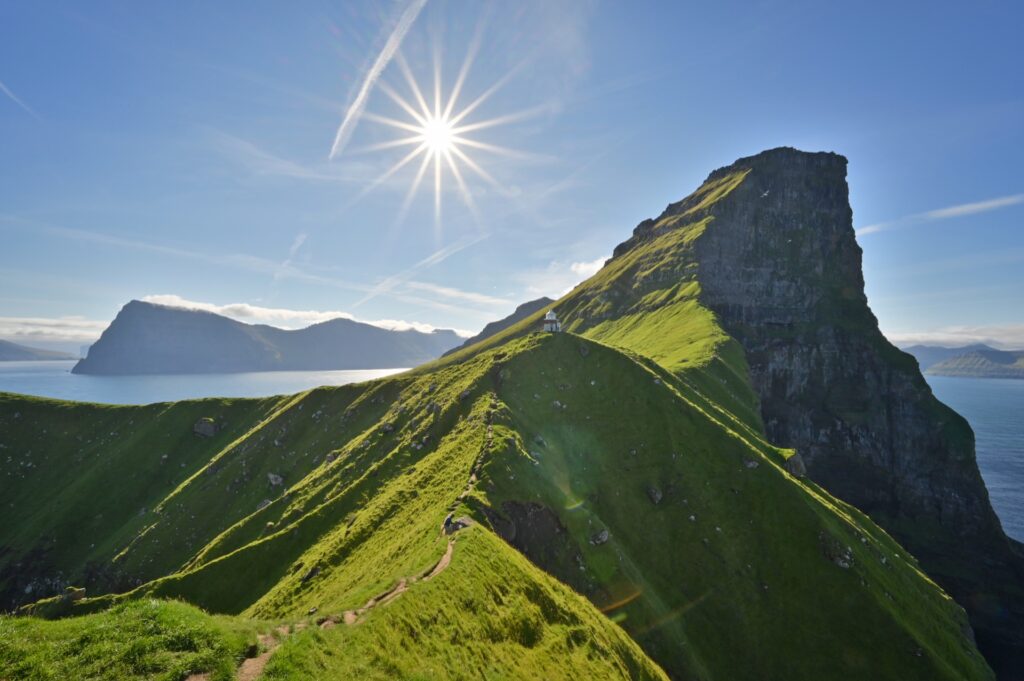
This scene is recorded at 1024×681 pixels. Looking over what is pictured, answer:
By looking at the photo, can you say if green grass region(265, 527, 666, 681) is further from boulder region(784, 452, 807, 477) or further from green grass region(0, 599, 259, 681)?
boulder region(784, 452, 807, 477)

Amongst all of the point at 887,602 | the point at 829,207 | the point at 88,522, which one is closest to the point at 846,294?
the point at 829,207

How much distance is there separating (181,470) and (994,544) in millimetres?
203222

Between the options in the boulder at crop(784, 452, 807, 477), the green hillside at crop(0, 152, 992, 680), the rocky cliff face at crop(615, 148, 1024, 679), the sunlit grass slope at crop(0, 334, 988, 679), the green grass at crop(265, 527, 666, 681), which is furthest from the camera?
the rocky cliff face at crop(615, 148, 1024, 679)

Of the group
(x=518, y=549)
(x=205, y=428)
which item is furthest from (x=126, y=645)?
(x=205, y=428)

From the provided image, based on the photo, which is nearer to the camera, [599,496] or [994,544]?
[599,496]

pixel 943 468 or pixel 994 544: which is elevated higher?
pixel 943 468

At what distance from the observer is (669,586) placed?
154 feet

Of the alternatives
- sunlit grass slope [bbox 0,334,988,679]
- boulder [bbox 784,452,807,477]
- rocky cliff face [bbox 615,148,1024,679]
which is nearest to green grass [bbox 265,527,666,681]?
sunlit grass slope [bbox 0,334,988,679]

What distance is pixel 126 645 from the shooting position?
14.6 meters

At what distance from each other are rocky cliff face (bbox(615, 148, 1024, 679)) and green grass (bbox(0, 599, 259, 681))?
402 feet

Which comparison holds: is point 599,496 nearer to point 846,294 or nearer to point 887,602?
point 887,602

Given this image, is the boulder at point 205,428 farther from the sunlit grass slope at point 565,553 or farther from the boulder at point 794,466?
the boulder at point 794,466

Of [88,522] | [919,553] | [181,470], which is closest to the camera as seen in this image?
[88,522]

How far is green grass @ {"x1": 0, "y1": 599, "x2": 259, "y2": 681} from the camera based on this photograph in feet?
43.6
